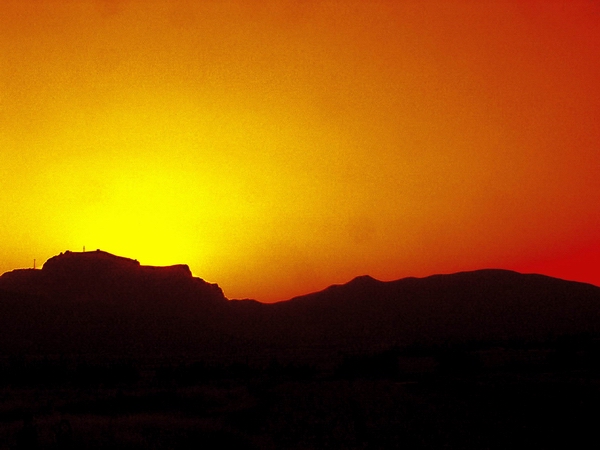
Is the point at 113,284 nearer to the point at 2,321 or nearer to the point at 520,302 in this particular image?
the point at 2,321

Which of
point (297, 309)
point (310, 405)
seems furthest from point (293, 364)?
point (297, 309)

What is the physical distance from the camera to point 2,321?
9044cm

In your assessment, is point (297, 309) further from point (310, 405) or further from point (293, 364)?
point (310, 405)

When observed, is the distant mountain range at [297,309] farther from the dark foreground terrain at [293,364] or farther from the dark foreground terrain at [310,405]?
the dark foreground terrain at [310,405]

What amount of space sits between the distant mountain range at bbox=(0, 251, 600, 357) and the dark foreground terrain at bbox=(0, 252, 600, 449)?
13.2 inches

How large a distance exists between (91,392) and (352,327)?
271ft

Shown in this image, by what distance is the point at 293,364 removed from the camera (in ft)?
235

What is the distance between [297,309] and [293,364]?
6653cm

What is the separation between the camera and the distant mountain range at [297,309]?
10588cm

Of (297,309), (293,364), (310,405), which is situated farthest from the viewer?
(297,309)

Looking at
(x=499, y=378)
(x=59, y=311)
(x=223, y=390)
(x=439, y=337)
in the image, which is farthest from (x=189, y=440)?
(x=439, y=337)

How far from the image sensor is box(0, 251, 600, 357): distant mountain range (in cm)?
10588

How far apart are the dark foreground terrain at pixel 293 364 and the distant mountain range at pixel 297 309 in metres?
0.33

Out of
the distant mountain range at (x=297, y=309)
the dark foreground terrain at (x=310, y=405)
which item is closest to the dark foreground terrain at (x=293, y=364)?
the dark foreground terrain at (x=310, y=405)
